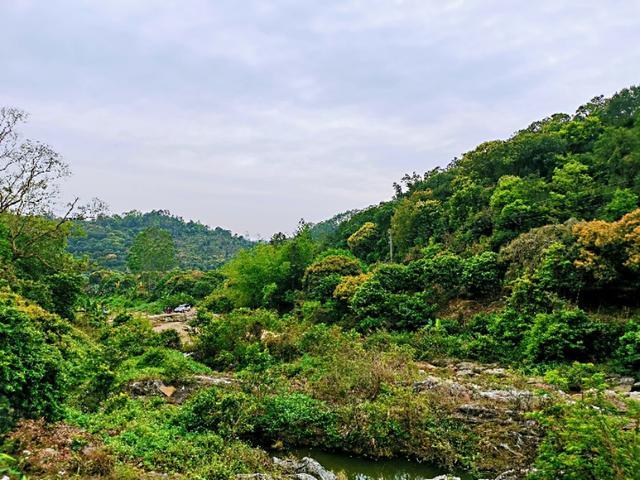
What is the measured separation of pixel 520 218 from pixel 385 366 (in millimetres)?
12949

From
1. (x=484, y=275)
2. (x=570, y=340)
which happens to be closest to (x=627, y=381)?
(x=570, y=340)

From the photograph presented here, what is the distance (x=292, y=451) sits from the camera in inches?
347

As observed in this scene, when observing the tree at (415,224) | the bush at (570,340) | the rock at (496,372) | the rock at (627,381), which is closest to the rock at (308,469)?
the rock at (496,372)

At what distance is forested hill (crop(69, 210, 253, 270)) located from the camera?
77.9 m

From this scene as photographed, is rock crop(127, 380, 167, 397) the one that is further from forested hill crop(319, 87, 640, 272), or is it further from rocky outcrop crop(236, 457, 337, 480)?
forested hill crop(319, 87, 640, 272)

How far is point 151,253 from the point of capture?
52.7 metres

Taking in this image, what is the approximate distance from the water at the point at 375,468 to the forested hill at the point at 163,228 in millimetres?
63181

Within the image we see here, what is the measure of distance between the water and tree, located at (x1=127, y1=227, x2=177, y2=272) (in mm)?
48368

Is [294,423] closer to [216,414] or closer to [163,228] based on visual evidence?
[216,414]

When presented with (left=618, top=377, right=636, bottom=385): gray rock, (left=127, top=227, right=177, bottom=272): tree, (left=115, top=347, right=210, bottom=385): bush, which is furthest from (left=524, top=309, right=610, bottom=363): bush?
(left=127, top=227, right=177, bottom=272): tree

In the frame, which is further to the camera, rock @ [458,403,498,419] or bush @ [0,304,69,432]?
rock @ [458,403,498,419]

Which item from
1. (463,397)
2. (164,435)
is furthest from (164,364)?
(463,397)

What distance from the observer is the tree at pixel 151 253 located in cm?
5191

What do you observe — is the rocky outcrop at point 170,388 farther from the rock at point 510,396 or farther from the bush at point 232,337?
the rock at point 510,396
